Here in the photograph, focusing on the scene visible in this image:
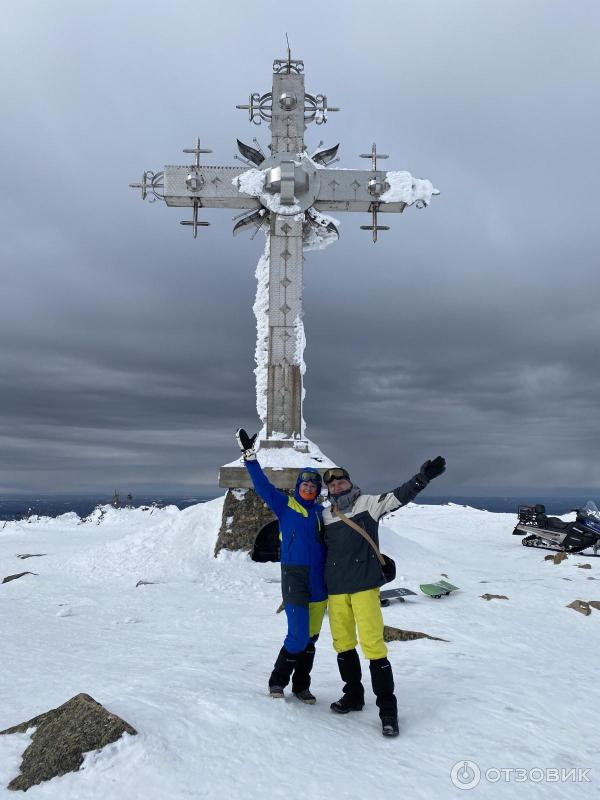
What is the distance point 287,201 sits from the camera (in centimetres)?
1265

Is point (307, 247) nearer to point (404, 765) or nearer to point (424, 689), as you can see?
point (424, 689)

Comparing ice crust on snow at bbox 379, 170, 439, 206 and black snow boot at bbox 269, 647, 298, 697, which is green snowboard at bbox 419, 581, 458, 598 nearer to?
black snow boot at bbox 269, 647, 298, 697

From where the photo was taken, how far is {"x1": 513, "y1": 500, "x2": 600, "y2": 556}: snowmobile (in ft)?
46.6

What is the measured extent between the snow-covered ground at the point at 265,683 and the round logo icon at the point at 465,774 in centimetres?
3

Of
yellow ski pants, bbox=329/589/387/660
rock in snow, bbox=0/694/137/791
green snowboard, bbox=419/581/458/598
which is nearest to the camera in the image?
rock in snow, bbox=0/694/137/791

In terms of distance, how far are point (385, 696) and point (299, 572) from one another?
3.59ft

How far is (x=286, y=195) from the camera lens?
12586 millimetres

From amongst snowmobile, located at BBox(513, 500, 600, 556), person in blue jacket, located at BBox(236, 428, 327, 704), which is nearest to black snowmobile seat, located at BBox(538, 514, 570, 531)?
snowmobile, located at BBox(513, 500, 600, 556)

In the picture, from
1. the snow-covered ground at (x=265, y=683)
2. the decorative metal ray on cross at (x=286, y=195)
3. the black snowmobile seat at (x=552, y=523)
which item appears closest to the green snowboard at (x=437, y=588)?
the snow-covered ground at (x=265, y=683)

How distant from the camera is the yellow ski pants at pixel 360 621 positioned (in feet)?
13.9

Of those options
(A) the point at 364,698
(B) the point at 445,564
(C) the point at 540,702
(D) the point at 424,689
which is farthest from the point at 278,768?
(B) the point at 445,564

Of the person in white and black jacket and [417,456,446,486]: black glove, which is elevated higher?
[417,456,446,486]: black glove

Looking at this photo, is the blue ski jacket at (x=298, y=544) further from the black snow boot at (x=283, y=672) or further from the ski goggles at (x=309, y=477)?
the black snow boot at (x=283, y=672)

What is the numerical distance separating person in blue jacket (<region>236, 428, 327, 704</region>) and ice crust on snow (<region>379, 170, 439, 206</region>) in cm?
1032
